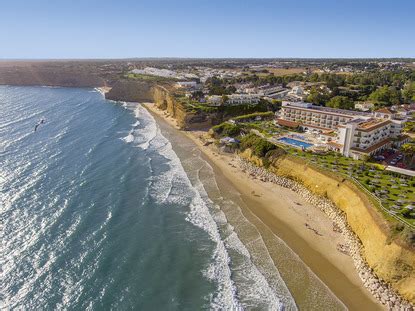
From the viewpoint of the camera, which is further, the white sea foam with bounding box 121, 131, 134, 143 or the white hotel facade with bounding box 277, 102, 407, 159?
the white sea foam with bounding box 121, 131, 134, 143

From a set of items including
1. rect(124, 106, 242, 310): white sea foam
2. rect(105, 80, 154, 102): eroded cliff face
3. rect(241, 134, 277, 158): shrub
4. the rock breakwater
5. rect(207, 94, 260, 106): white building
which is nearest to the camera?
the rock breakwater

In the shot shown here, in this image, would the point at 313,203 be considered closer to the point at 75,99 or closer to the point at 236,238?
the point at 236,238

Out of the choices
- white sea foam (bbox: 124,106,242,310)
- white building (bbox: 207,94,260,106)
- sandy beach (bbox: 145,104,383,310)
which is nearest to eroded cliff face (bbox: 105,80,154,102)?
white building (bbox: 207,94,260,106)

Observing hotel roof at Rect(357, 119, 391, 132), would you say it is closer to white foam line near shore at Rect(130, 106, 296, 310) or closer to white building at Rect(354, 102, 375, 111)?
white building at Rect(354, 102, 375, 111)

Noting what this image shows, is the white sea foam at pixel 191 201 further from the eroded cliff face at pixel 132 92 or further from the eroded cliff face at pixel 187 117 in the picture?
the eroded cliff face at pixel 132 92

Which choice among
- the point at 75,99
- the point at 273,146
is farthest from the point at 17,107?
the point at 273,146

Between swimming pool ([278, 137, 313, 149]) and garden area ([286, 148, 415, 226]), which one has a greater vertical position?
garden area ([286, 148, 415, 226])

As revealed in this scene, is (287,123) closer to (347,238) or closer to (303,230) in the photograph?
(303,230)

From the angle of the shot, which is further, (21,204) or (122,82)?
(122,82)
